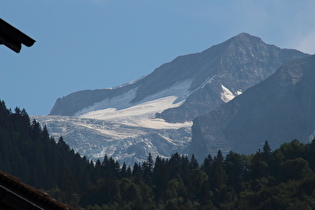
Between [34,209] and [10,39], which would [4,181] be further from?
[10,39]

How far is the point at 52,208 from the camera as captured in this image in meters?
13.9

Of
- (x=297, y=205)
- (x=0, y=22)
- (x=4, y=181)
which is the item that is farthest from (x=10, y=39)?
(x=297, y=205)

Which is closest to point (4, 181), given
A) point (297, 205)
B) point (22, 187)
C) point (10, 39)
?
point (22, 187)

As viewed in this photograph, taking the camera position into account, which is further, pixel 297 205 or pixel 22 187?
pixel 297 205

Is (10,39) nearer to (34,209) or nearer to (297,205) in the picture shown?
(34,209)

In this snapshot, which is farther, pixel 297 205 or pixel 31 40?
pixel 297 205

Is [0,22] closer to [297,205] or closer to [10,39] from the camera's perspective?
[10,39]

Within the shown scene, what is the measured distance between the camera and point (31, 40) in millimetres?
A: 13578

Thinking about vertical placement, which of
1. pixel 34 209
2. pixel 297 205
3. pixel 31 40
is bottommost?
pixel 34 209

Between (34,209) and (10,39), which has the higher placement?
(10,39)

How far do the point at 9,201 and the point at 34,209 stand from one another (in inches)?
15.6

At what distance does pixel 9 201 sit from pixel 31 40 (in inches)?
97.0

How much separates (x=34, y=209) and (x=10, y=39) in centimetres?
266

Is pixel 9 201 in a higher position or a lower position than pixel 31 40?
lower
